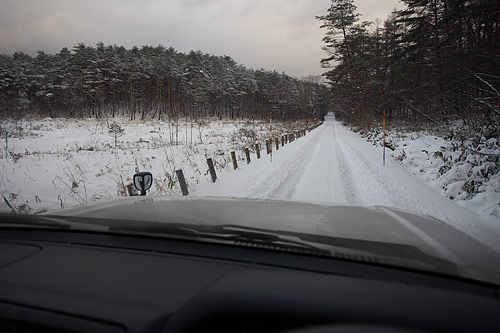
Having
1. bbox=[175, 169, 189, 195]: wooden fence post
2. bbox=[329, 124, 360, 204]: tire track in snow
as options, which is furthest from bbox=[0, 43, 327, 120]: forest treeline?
bbox=[175, 169, 189, 195]: wooden fence post

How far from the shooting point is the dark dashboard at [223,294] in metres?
0.78

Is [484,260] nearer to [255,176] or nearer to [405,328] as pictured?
[405,328]

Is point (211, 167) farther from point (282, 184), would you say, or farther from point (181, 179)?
point (282, 184)

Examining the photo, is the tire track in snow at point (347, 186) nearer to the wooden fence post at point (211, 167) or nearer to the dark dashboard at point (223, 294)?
the wooden fence post at point (211, 167)

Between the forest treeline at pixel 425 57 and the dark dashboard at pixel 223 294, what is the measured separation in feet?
26.1

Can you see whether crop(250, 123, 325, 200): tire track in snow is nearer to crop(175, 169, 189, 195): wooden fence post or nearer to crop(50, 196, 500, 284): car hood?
crop(175, 169, 189, 195): wooden fence post

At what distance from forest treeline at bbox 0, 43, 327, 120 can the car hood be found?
40.6 metres

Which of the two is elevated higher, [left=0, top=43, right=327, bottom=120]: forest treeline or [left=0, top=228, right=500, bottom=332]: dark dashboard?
[left=0, top=43, right=327, bottom=120]: forest treeline

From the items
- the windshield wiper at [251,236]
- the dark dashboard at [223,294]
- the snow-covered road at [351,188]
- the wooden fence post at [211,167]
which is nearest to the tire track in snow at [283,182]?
the snow-covered road at [351,188]

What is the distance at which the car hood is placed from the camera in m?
1.26

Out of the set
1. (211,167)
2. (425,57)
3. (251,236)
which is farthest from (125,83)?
(251,236)

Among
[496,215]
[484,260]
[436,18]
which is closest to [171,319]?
[484,260]

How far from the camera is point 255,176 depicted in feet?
26.6

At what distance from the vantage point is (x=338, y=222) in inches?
71.6
